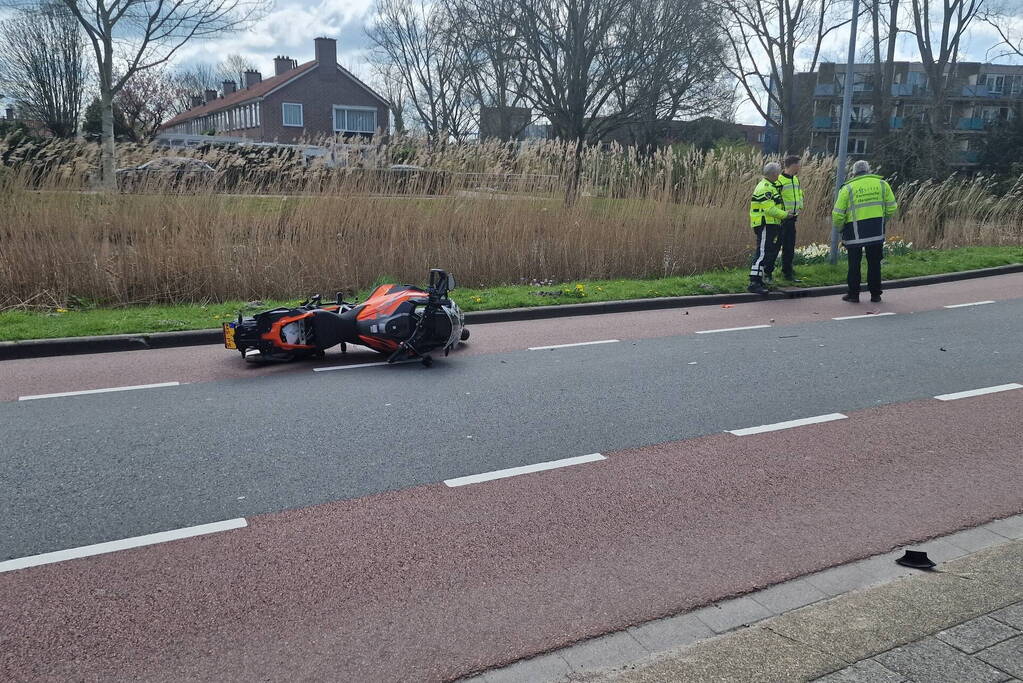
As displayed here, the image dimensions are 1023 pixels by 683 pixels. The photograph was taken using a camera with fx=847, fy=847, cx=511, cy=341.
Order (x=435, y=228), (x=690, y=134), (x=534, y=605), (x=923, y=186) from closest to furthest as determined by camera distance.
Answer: (x=534, y=605), (x=435, y=228), (x=923, y=186), (x=690, y=134)

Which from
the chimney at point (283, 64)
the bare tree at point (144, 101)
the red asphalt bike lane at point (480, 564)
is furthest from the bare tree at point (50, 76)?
the red asphalt bike lane at point (480, 564)

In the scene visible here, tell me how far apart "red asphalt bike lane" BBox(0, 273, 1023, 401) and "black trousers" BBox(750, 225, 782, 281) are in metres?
0.63

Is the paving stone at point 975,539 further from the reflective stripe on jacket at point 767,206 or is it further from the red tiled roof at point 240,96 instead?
the red tiled roof at point 240,96

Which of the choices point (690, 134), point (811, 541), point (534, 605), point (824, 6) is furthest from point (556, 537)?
point (690, 134)

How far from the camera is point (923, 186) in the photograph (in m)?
18.8

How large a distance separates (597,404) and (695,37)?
25.3 m

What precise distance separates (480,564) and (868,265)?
385 inches

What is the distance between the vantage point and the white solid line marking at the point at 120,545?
3.81 metres

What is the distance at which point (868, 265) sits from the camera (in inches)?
469

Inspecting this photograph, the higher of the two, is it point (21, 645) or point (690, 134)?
point (690, 134)

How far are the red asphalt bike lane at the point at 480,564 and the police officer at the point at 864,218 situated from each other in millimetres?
6813

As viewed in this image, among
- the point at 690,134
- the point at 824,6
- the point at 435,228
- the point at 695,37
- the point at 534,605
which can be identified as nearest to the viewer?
the point at 534,605

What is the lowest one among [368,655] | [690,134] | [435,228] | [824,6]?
[368,655]

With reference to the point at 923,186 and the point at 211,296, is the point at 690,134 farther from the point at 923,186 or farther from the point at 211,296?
the point at 211,296
